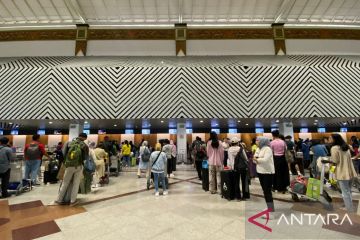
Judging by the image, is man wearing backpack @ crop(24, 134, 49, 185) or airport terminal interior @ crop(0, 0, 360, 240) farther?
airport terminal interior @ crop(0, 0, 360, 240)

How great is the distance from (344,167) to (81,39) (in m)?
16.4

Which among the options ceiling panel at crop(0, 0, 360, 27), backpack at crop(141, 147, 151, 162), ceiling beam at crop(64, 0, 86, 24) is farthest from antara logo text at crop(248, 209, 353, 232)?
ceiling beam at crop(64, 0, 86, 24)

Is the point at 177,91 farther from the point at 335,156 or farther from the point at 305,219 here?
the point at 305,219

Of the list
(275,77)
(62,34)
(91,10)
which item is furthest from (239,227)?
(62,34)

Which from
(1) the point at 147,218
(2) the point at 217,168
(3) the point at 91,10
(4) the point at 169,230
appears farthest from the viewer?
(3) the point at 91,10

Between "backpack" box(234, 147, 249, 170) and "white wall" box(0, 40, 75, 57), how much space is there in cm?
1460

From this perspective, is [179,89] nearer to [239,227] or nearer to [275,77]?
[275,77]

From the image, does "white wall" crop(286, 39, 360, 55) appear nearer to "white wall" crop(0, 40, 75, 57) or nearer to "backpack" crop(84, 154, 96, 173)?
"backpack" crop(84, 154, 96, 173)

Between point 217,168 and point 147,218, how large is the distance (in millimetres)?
2317

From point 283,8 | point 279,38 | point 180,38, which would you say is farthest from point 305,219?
point 279,38

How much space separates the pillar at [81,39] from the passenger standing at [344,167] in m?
15.6

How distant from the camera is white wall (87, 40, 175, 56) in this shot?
49.9ft

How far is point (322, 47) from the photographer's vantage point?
601 inches

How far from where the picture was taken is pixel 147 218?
3.62 m
